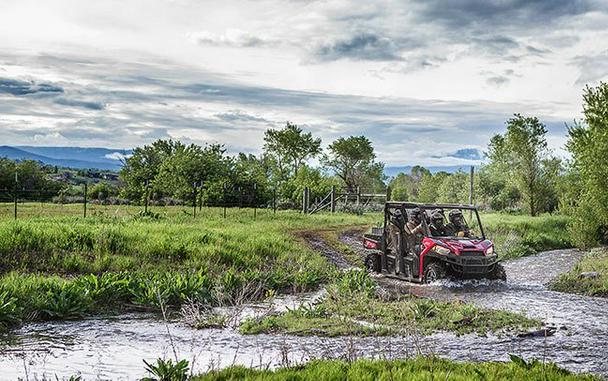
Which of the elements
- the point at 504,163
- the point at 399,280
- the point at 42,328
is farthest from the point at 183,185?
the point at 42,328

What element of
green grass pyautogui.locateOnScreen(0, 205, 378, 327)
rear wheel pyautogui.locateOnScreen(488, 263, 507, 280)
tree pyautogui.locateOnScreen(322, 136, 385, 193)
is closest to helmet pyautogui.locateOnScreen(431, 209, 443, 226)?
rear wheel pyautogui.locateOnScreen(488, 263, 507, 280)

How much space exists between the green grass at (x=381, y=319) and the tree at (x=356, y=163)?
63.7m

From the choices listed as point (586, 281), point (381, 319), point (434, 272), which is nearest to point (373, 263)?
point (434, 272)

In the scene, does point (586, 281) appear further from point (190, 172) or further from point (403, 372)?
point (190, 172)

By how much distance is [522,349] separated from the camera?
11242 mm

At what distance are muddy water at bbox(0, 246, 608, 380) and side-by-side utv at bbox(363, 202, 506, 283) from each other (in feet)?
10.8

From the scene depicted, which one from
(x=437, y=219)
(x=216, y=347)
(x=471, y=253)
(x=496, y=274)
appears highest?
(x=437, y=219)

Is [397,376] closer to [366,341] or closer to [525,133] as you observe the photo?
[366,341]

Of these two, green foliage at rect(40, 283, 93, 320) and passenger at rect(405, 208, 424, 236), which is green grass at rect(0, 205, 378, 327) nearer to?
green foliage at rect(40, 283, 93, 320)

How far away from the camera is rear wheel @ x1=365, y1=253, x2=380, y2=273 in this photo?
68.3 feet

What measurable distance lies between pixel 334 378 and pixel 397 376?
0.74m

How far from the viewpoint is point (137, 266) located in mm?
18281

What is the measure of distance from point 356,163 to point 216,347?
69331 millimetres

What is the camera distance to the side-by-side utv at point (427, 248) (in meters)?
18.0
